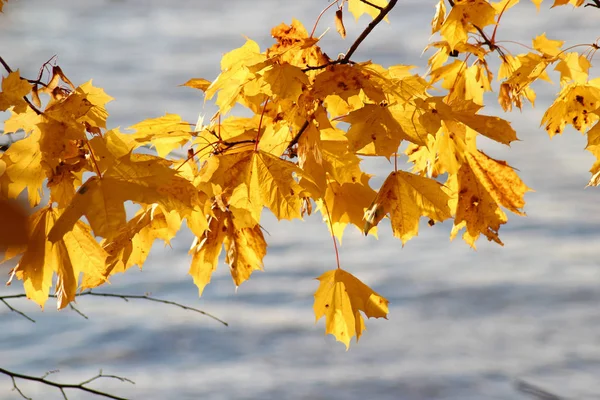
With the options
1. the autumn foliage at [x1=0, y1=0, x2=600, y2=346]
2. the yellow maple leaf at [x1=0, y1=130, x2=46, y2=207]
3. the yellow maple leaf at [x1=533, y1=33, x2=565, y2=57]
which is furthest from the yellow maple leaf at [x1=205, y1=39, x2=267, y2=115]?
the yellow maple leaf at [x1=533, y1=33, x2=565, y2=57]

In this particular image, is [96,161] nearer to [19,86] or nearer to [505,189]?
[19,86]

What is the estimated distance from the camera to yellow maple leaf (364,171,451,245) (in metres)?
1.10

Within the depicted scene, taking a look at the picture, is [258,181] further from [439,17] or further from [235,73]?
[439,17]

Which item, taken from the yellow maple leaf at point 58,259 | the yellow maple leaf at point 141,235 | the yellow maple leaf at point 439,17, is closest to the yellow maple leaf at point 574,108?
the yellow maple leaf at point 439,17

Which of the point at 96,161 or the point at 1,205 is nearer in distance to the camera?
the point at 1,205

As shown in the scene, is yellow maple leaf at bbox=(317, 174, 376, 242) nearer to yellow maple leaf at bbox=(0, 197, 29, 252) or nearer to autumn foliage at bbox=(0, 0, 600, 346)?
autumn foliage at bbox=(0, 0, 600, 346)

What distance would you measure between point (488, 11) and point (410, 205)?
433mm

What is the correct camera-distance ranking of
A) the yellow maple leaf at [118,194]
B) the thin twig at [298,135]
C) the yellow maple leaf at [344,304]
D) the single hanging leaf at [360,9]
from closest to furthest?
the yellow maple leaf at [118,194] < the thin twig at [298,135] < the yellow maple leaf at [344,304] < the single hanging leaf at [360,9]

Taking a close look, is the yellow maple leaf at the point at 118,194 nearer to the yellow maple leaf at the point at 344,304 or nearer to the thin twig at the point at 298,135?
the thin twig at the point at 298,135

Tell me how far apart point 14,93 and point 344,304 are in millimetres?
643

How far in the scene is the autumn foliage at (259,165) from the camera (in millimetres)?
990

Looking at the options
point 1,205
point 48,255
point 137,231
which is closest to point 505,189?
point 137,231

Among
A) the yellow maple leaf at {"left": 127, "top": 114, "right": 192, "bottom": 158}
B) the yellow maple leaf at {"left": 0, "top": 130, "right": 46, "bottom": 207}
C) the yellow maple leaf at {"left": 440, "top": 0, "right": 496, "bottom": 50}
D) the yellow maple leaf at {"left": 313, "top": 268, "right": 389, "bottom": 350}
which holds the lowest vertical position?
the yellow maple leaf at {"left": 313, "top": 268, "right": 389, "bottom": 350}

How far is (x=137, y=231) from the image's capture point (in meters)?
1.13
